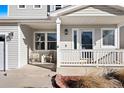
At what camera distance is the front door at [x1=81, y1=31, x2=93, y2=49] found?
17.4 meters

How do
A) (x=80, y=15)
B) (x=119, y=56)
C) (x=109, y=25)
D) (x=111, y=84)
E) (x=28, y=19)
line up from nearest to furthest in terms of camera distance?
(x=111, y=84) < (x=80, y=15) < (x=119, y=56) < (x=28, y=19) < (x=109, y=25)

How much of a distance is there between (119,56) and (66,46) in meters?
4.35

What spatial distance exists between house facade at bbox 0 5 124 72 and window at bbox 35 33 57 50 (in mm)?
863

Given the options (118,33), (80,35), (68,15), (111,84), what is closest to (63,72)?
(68,15)

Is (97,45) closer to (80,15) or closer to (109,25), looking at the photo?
(109,25)

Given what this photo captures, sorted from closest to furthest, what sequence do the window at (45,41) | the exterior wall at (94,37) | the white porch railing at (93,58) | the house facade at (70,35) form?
the house facade at (70,35) → the white porch railing at (93,58) → the exterior wall at (94,37) → the window at (45,41)

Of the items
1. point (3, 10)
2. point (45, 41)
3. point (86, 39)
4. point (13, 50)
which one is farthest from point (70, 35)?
point (3, 10)

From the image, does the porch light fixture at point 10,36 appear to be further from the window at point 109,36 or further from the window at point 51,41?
the window at point 109,36

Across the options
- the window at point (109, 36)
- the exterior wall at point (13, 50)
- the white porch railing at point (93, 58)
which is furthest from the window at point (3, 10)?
the window at point (109, 36)

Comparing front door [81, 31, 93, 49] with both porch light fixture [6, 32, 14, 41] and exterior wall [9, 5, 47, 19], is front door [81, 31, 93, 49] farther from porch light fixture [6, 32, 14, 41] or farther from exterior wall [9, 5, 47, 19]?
porch light fixture [6, 32, 14, 41]

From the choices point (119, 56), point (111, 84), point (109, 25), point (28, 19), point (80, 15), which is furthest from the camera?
point (109, 25)

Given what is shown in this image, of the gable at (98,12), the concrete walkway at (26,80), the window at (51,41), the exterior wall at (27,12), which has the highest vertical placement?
the exterior wall at (27,12)

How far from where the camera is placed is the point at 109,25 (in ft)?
56.6

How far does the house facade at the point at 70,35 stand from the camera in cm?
1380
